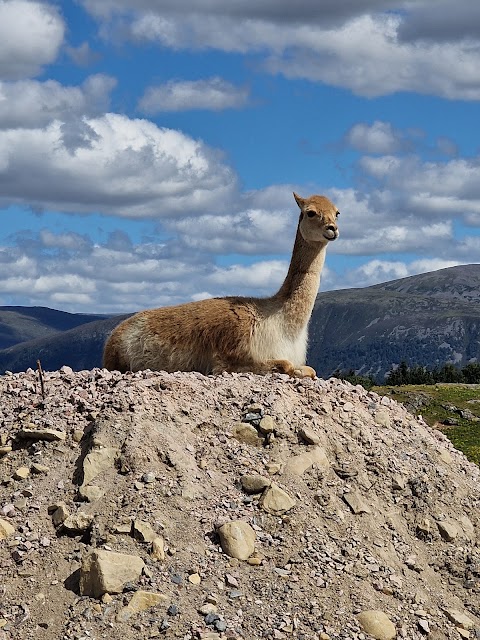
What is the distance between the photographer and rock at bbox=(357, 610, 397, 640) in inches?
557

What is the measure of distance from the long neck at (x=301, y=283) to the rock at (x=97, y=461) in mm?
6602

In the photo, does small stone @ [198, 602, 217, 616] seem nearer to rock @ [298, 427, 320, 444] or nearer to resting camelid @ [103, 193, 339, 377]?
rock @ [298, 427, 320, 444]

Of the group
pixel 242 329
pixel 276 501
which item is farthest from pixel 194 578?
pixel 242 329

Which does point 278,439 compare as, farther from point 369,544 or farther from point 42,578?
point 42,578

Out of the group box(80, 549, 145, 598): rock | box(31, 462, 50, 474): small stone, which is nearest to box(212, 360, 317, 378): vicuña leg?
box(31, 462, 50, 474): small stone

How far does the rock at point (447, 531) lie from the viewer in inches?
690

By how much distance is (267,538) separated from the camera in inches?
602

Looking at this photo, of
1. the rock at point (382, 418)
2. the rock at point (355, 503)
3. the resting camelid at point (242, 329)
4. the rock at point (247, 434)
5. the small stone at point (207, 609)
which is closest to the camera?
the small stone at point (207, 609)

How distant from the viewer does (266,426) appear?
17.3 m

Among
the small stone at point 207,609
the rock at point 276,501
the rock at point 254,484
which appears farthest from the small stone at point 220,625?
the rock at point 254,484

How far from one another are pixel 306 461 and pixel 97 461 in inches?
157

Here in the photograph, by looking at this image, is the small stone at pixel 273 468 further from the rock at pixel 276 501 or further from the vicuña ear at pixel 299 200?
the vicuña ear at pixel 299 200

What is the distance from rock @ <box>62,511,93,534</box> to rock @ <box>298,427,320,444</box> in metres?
4.65

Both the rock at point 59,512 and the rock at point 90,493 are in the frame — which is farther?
the rock at point 90,493
